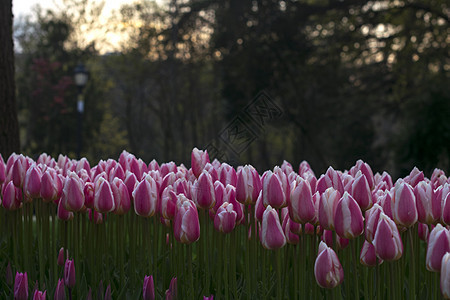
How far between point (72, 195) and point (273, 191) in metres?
1.15

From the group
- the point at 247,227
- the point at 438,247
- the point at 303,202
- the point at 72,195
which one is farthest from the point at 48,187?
the point at 438,247

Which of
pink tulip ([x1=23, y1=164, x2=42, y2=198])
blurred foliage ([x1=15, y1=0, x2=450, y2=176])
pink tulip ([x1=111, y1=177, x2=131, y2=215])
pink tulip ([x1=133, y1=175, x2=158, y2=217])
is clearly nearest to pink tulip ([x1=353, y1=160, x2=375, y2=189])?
pink tulip ([x1=133, y1=175, x2=158, y2=217])

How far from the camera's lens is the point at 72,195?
3072 millimetres

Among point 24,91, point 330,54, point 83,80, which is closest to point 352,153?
point 330,54

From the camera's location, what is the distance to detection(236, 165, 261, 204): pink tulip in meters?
2.86

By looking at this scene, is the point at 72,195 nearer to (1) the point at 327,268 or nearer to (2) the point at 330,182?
(2) the point at 330,182

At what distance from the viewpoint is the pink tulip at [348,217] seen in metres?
2.39

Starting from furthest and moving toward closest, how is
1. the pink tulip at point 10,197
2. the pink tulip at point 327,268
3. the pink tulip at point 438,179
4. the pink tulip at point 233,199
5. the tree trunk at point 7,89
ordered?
the tree trunk at point 7,89 < the pink tulip at point 10,197 < the pink tulip at point 438,179 < the pink tulip at point 233,199 < the pink tulip at point 327,268

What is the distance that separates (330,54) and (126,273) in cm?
1483

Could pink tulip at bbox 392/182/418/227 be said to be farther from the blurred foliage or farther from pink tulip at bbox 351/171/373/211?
the blurred foliage

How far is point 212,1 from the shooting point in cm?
1842

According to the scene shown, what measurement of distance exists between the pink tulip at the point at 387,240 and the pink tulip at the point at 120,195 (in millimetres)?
1459

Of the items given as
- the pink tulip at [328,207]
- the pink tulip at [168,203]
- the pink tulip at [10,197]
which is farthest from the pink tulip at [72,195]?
the pink tulip at [328,207]

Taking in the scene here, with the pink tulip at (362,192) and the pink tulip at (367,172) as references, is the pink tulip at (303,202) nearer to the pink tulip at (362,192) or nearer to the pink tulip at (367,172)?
the pink tulip at (362,192)
